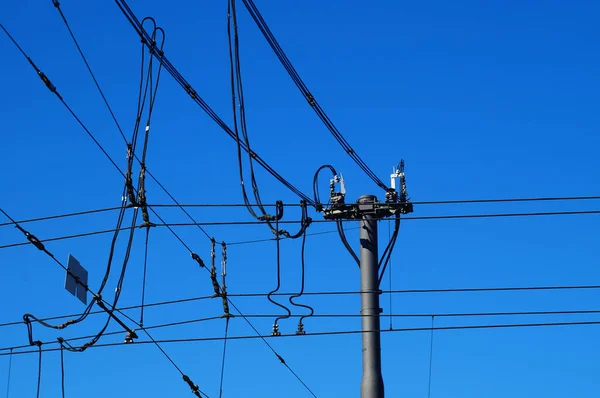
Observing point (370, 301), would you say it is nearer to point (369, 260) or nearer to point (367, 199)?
point (369, 260)

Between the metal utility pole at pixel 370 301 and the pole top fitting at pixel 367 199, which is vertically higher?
the pole top fitting at pixel 367 199

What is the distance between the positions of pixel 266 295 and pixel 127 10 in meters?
5.38

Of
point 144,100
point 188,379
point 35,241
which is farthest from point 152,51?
point 188,379

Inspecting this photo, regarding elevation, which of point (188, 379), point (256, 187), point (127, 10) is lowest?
point (188, 379)

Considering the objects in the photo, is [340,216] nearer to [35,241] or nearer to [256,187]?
[256,187]

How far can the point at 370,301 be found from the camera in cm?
1853

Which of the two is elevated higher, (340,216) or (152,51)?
(152,51)

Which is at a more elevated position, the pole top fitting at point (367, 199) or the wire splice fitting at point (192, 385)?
the pole top fitting at point (367, 199)

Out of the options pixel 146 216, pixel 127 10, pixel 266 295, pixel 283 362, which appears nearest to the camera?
pixel 127 10

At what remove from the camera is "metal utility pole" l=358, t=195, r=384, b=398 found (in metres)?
18.3

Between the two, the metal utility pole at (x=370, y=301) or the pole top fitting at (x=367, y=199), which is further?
the pole top fitting at (x=367, y=199)

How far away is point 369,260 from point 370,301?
2.39 feet

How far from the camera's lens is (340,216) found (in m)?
19.2

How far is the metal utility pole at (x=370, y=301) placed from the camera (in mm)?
18272
